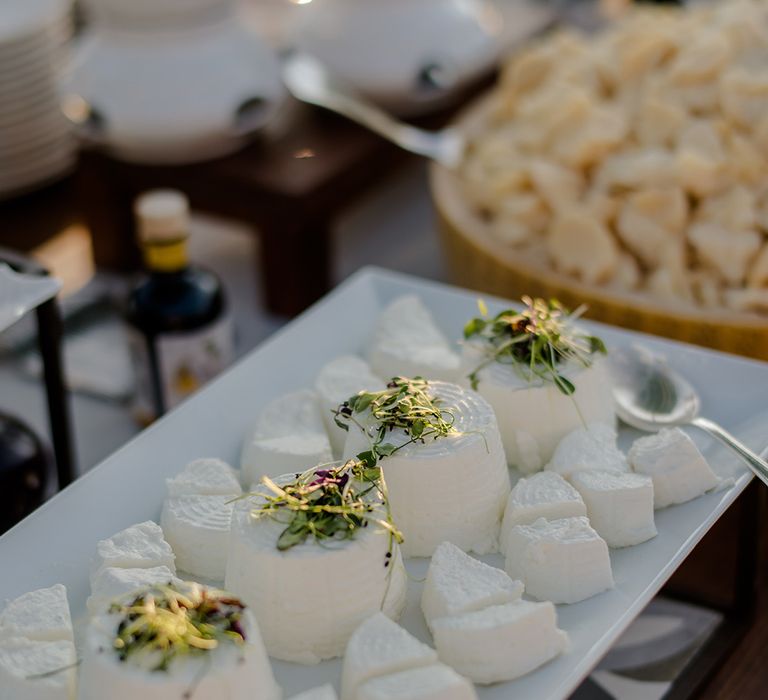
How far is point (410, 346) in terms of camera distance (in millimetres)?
1095

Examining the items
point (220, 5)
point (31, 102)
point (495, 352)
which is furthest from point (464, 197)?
point (31, 102)

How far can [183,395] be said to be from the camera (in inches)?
52.4

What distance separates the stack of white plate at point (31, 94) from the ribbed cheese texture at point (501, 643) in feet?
4.14

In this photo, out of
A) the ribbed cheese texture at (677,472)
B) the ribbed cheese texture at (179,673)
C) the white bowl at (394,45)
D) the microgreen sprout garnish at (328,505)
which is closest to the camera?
the ribbed cheese texture at (179,673)

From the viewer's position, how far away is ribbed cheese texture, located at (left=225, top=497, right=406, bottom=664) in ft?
2.55

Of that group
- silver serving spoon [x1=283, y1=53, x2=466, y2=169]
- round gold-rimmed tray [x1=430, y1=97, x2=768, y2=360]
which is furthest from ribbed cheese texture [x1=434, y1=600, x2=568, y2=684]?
silver serving spoon [x1=283, y1=53, x2=466, y2=169]

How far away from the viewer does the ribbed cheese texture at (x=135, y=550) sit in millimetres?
830

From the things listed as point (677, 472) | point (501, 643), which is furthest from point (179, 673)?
point (677, 472)

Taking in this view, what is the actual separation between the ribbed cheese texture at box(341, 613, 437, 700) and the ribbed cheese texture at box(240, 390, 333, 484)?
209mm

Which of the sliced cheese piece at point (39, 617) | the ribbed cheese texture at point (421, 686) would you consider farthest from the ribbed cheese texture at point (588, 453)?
the sliced cheese piece at point (39, 617)

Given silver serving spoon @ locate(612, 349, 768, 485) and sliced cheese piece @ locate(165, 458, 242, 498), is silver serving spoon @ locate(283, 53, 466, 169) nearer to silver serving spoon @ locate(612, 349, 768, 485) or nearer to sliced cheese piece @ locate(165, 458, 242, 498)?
silver serving spoon @ locate(612, 349, 768, 485)

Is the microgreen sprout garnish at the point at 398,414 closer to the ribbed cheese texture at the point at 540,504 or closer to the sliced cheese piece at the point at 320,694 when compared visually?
the ribbed cheese texture at the point at 540,504

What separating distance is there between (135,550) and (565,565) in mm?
312

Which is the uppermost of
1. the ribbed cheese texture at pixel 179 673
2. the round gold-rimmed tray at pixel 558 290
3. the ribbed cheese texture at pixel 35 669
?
the ribbed cheese texture at pixel 179 673
